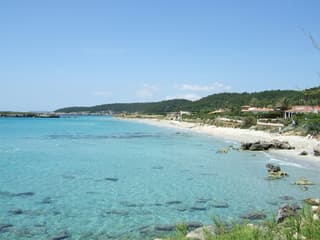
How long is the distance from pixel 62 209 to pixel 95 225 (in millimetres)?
2705

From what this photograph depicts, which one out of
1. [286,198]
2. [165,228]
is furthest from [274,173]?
[165,228]

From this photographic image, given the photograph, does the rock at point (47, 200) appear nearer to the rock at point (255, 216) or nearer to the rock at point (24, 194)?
the rock at point (24, 194)

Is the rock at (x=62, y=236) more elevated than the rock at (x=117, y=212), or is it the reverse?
the rock at (x=62, y=236)

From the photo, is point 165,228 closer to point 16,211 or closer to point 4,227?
point 4,227

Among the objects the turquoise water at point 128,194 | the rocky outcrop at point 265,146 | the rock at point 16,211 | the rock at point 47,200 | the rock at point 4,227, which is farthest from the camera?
the rocky outcrop at point 265,146

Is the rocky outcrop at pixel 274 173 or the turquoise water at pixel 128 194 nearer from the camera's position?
the turquoise water at pixel 128 194

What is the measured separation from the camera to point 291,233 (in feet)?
20.5

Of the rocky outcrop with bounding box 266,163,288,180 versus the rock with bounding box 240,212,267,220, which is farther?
the rocky outcrop with bounding box 266,163,288,180

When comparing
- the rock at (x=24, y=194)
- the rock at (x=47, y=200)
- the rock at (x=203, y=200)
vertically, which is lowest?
the rock at (x=203, y=200)

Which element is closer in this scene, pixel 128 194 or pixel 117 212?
pixel 117 212

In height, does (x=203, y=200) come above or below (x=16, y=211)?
below

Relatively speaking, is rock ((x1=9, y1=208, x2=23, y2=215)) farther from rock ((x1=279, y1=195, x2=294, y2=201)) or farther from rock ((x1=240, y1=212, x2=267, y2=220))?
rock ((x1=279, y1=195, x2=294, y2=201))

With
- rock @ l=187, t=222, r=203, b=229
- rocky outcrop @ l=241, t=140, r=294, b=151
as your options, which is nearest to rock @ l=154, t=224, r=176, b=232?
rock @ l=187, t=222, r=203, b=229

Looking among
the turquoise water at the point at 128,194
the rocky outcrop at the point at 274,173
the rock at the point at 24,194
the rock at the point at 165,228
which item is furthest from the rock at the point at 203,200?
the rock at the point at 24,194
